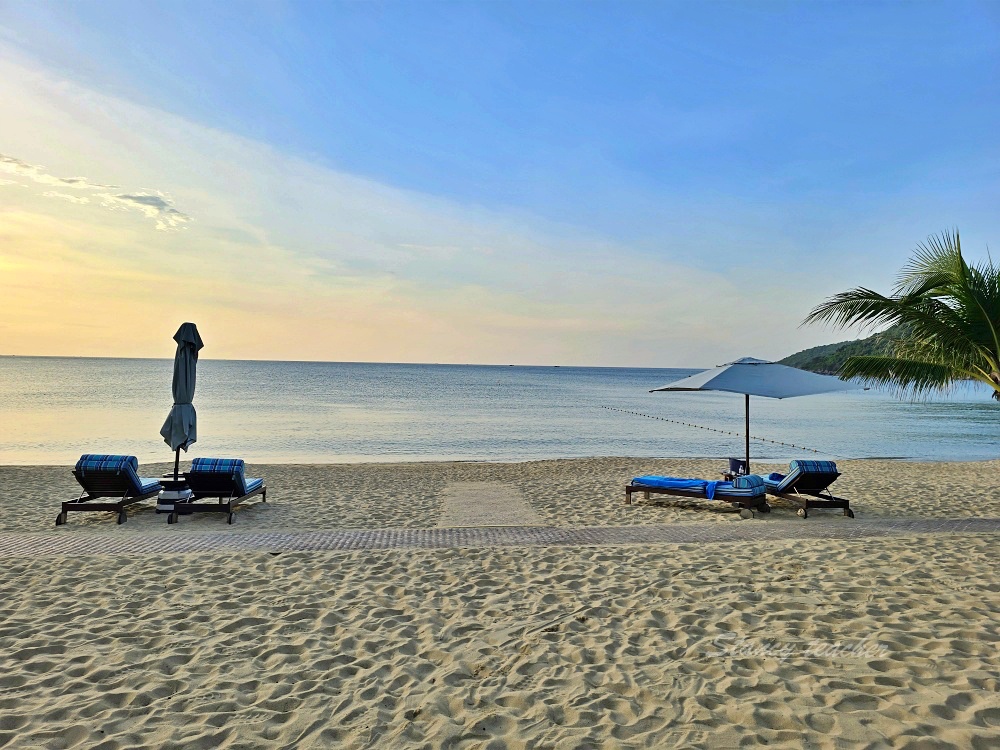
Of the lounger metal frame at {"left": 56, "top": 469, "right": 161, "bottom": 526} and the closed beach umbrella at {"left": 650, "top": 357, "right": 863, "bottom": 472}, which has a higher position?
the closed beach umbrella at {"left": 650, "top": 357, "right": 863, "bottom": 472}

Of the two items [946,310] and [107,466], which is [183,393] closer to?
[107,466]

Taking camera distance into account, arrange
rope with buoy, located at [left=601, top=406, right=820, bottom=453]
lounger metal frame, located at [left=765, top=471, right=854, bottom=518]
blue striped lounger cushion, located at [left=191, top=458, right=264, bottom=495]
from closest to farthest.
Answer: blue striped lounger cushion, located at [left=191, top=458, right=264, bottom=495], lounger metal frame, located at [left=765, top=471, right=854, bottom=518], rope with buoy, located at [left=601, top=406, right=820, bottom=453]

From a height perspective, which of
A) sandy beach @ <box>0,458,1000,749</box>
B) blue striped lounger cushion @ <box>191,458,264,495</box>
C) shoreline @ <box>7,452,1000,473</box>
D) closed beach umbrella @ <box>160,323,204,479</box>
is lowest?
shoreline @ <box>7,452,1000,473</box>

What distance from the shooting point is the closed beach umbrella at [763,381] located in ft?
30.2

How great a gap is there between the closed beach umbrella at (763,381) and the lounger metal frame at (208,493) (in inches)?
253

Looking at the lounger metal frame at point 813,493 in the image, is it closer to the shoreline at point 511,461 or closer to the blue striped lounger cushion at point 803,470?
the blue striped lounger cushion at point 803,470

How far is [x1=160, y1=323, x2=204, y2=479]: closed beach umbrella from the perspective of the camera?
29.4 feet

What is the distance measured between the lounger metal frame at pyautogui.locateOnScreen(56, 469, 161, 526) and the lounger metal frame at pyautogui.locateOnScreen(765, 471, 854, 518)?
31.7 feet

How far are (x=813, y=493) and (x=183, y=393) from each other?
31.7ft

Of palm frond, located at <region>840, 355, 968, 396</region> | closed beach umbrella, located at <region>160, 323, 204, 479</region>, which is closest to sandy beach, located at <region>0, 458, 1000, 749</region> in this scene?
closed beach umbrella, located at <region>160, 323, 204, 479</region>

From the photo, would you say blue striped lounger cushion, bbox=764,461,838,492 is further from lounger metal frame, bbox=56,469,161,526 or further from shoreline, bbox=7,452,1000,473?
lounger metal frame, bbox=56,469,161,526

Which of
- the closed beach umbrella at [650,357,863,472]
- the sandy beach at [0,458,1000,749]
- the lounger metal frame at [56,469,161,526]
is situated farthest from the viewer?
the closed beach umbrella at [650,357,863,472]

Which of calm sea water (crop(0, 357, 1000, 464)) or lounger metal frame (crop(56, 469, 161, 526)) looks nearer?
lounger metal frame (crop(56, 469, 161, 526))

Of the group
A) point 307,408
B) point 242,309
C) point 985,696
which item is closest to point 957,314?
point 985,696
